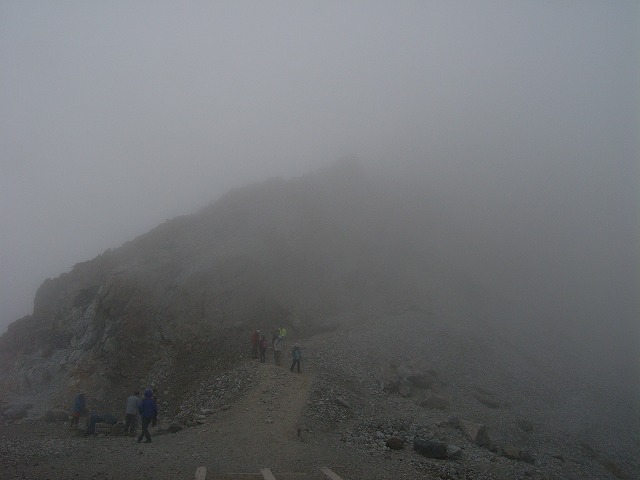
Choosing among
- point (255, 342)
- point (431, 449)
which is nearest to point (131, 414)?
point (255, 342)

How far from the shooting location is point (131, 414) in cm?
2239

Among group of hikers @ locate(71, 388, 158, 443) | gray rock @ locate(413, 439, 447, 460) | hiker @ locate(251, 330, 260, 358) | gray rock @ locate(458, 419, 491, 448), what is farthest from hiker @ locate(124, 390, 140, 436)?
gray rock @ locate(458, 419, 491, 448)

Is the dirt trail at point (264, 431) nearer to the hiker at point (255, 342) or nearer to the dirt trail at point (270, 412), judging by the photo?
the dirt trail at point (270, 412)

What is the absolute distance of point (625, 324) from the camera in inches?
2702

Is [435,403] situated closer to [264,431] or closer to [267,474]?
[264,431]

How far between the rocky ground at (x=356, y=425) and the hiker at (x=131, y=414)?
581 mm

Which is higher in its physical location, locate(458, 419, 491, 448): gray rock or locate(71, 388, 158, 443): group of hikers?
locate(71, 388, 158, 443): group of hikers

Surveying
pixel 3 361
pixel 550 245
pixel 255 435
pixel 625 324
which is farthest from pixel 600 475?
pixel 550 245

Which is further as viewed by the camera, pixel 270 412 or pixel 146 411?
pixel 270 412

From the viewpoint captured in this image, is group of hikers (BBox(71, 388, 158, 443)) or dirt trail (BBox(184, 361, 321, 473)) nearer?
dirt trail (BBox(184, 361, 321, 473))

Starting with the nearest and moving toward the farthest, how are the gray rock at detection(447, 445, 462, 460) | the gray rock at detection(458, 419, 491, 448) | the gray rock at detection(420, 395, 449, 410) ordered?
the gray rock at detection(447, 445, 462, 460) → the gray rock at detection(458, 419, 491, 448) → the gray rock at detection(420, 395, 449, 410)

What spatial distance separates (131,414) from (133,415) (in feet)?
0.81

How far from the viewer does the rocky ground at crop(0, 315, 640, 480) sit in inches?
704

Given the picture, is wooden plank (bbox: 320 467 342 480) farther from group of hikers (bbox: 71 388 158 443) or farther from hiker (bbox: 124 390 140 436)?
hiker (bbox: 124 390 140 436)
